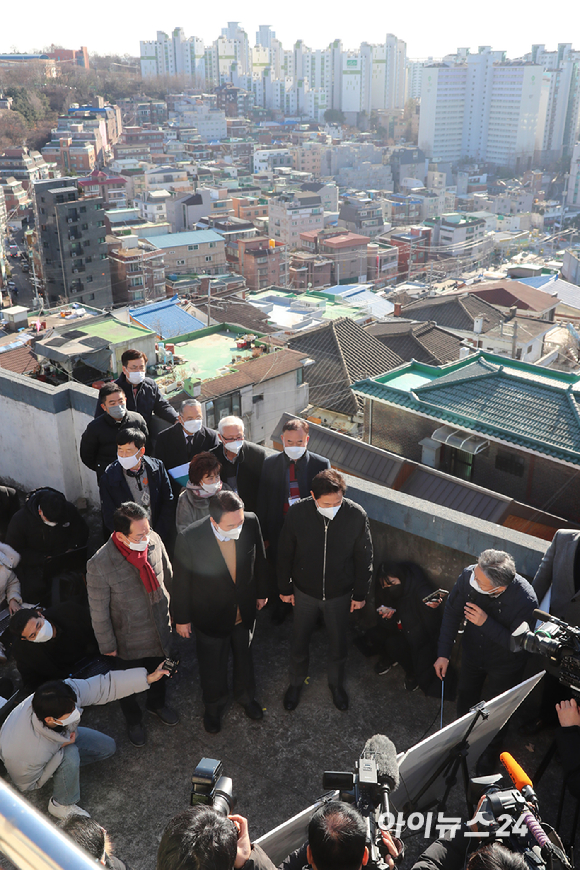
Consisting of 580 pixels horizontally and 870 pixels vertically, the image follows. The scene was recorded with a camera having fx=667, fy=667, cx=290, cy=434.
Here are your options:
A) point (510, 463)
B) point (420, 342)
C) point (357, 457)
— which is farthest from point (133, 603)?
point (420, 342)

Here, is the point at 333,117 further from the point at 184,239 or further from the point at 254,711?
the point at 254,711

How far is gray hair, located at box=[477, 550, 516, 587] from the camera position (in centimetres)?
276

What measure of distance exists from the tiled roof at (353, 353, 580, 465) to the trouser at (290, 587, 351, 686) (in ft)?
31.2

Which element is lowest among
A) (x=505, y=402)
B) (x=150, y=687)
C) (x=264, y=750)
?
(x=505, y=402)

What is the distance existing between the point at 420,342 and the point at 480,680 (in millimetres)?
25378

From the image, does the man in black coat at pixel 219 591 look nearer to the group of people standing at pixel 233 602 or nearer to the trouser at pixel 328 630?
the group of people standing at pixel 233 602

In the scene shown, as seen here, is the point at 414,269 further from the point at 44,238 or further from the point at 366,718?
the point at 366,718

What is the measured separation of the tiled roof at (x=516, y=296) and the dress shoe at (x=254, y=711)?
122ft

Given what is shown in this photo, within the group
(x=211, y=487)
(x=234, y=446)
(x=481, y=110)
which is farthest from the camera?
(x=481, y=110)

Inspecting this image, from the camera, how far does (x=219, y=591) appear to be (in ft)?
10.1

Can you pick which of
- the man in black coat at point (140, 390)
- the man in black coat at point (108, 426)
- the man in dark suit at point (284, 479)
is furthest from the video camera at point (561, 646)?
the man in black coat at point (140, 390)

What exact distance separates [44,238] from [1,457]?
42931mm

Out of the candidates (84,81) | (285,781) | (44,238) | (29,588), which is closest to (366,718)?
(285,781)

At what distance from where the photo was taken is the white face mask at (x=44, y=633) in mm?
3092
